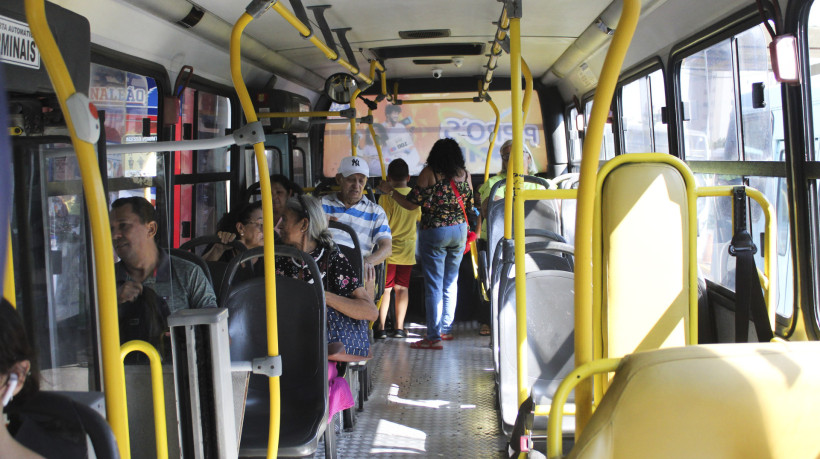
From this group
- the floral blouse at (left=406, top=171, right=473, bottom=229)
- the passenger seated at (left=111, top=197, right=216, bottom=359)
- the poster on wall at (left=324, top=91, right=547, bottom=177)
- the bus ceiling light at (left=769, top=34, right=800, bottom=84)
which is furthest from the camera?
the poster on wall at (left=324, top=91, right=547, bottom=177)

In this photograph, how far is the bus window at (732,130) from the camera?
3.12 m

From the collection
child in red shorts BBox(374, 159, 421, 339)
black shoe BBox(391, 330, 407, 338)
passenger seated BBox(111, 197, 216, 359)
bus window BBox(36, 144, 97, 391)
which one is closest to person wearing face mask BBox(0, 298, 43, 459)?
bus window BBox(36, 144, 97, 391)

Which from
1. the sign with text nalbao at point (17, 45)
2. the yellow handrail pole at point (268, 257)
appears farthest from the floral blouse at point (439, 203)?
the sign with text nalbao at point (17, 45)

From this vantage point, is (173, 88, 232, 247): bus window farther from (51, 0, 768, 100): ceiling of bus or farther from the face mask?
the face mask

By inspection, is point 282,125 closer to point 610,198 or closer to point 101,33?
point 101,33

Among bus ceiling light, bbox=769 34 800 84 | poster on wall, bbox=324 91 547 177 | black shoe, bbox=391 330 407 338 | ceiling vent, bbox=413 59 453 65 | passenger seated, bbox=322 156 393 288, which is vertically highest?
ceiling vent, bbox=413 59 453 65

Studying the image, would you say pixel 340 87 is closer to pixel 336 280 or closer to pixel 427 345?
pixel 427 345

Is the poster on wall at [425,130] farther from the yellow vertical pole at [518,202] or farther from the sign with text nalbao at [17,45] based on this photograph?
the sign with text nalbao at [17,45]

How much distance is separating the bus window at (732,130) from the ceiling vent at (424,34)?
1765mm

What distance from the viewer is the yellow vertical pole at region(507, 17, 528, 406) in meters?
2.32

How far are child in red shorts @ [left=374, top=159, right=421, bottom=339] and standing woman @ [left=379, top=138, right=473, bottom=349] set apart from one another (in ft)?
0.60

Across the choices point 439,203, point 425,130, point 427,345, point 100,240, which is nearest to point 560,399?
point 100,240

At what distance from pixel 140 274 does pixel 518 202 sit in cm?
→ 115

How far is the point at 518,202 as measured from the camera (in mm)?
2328
